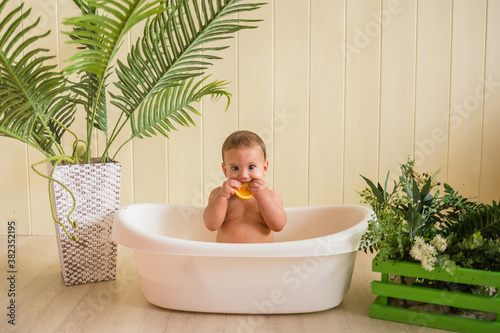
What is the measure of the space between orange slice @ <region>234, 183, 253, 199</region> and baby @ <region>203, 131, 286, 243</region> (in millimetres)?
16

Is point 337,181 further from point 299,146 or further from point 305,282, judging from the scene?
point 305,282

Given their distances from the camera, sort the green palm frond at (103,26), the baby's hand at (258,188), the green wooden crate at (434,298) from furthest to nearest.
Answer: the baby's hand at (258,188)
the green wooden crate at (434,298)
the green palm frond at (103,26)

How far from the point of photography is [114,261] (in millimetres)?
1796

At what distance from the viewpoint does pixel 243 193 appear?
1.66 metres

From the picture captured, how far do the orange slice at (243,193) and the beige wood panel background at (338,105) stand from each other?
0.64 m

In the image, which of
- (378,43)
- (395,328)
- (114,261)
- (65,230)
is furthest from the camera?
(378,43)

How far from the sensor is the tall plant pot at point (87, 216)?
1686 mm

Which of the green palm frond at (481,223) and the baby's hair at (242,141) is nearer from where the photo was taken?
the green palm frond at (481,223)

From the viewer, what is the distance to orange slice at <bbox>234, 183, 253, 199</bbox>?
165 centimetres

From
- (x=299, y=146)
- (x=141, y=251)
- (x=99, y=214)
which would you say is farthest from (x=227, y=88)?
(x=141, y=251)

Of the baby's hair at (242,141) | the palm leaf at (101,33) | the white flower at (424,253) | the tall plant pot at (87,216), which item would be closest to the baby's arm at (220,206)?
the baby's hair at (242,141)

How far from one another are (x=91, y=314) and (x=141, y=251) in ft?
0.77

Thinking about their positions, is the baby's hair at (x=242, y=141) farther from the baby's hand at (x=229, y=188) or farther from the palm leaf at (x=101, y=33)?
the palm leaf at (x=101, y=33)

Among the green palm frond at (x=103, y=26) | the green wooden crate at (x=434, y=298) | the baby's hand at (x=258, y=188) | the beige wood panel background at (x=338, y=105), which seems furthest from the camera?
the beige wood panel background at (x=338, y=105)
